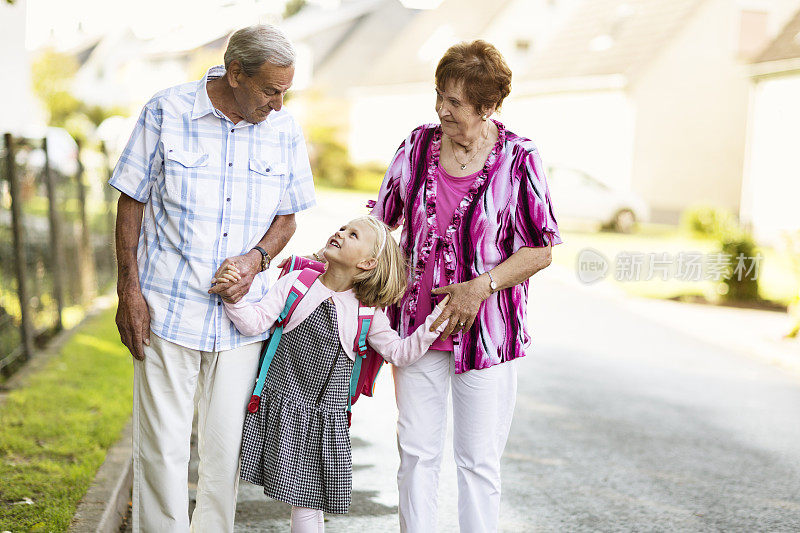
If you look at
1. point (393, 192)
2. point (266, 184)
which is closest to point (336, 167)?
point (393, 192)

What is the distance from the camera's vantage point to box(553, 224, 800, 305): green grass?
14672 millimetres

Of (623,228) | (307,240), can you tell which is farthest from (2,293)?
(623,228)

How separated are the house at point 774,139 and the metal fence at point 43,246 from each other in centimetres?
1658

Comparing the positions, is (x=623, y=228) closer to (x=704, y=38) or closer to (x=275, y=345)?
(x=704, y=38)

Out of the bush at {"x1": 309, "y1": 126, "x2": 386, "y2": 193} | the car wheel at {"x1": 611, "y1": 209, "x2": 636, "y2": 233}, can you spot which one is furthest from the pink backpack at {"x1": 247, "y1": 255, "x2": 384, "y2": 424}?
the bush at {"x1": 309, "y1": 126, "x2": 386, "y2": 193}

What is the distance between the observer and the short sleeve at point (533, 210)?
3.47 m

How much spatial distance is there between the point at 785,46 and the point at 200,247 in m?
23.4

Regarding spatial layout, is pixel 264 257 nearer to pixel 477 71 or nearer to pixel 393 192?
pixel 393 192

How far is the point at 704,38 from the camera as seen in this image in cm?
2916

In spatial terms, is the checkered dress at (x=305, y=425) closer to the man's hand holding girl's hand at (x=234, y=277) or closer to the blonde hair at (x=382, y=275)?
the blonde hair at (x=382, y=275)

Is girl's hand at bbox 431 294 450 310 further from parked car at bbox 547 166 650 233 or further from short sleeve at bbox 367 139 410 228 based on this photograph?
parked car at bbox 547 166 650 233

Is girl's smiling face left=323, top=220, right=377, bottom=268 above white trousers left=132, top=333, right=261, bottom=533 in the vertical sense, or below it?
above

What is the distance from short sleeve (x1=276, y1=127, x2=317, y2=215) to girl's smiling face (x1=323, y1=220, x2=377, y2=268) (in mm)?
216

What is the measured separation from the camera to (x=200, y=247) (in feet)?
10.9
